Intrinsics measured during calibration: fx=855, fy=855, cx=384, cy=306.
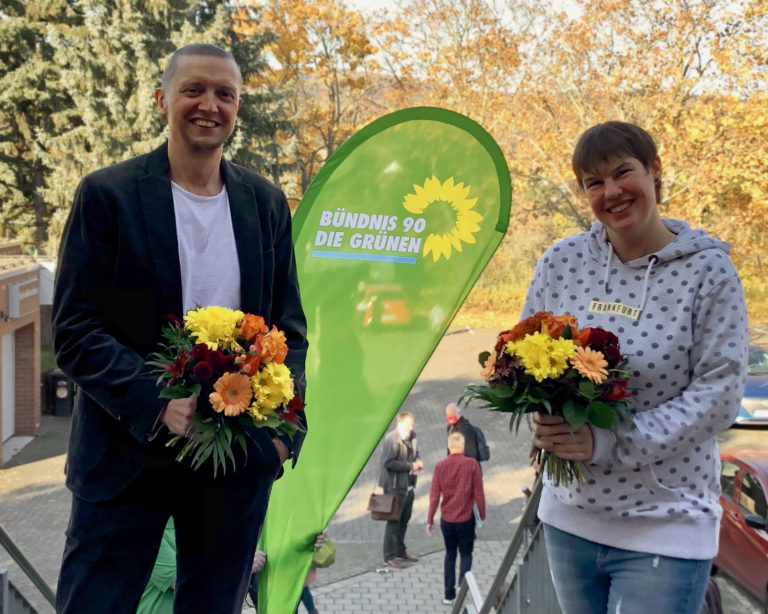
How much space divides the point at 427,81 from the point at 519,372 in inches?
905

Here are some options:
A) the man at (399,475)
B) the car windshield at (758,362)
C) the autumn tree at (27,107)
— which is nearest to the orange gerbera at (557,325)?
the man at (399,475)

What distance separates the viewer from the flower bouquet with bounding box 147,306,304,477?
195 centimetres

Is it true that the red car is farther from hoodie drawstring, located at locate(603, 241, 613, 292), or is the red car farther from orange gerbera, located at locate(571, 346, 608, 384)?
orange gerbera, located at locate(571, 346, 608, 384)

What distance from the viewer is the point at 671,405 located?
2.09 metres

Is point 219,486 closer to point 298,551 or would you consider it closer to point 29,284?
point 298,551

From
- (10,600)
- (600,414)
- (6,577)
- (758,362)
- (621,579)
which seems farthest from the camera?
(758,362)

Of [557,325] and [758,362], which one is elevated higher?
[557,325]

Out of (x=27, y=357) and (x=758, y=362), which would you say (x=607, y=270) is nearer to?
(x=758, y=362)

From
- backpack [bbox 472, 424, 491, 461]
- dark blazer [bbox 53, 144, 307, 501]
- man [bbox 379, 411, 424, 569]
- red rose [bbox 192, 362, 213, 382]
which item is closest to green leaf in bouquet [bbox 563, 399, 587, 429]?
dark blazer [bbox 53, 144, 307, 501]

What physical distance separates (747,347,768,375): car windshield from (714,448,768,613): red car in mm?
7453

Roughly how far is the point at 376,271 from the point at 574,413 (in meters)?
2.34

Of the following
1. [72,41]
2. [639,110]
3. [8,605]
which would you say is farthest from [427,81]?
[8,605]

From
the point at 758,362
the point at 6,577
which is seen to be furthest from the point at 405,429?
the point at 758,362

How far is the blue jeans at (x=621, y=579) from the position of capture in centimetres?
211
